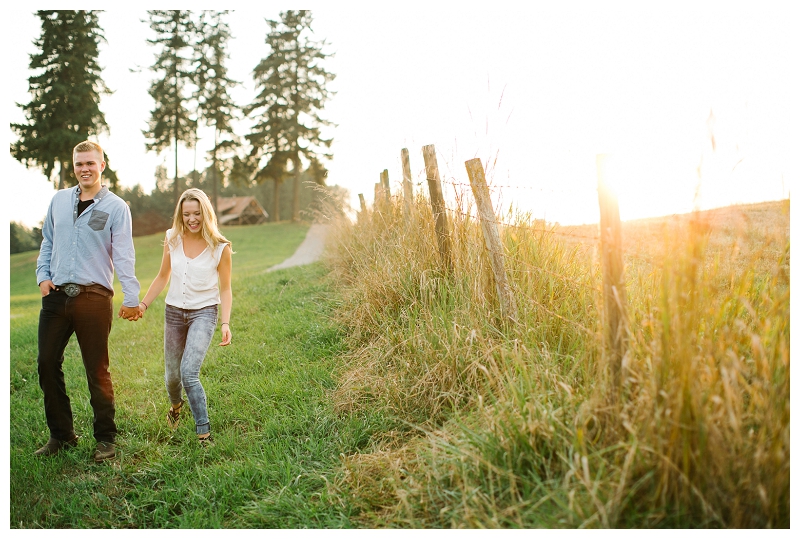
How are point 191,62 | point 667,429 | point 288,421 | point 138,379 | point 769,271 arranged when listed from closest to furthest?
point 667,429 < point 769,271 < point 288,421 < point 138,379 < point 191,62

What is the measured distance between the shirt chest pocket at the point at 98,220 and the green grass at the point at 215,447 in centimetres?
159

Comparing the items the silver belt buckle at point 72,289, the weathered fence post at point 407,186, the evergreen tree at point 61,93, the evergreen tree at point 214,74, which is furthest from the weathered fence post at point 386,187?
the evergreen tree at point 214,74

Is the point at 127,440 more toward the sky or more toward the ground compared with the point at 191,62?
more toward the ground

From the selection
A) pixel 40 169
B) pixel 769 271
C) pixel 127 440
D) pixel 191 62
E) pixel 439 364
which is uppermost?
pixel 191 62

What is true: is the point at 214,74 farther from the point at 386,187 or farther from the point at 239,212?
the point at 386,187

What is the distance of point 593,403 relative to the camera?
2336 millimetres

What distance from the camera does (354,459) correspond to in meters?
3.11

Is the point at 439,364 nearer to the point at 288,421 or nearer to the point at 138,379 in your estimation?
the point at 288,421

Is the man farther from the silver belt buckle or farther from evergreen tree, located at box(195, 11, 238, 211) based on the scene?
evergreen tree, located at box(195, 11, 238, 211)

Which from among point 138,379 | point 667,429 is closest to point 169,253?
point 138,379

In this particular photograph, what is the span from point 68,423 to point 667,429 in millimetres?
3992

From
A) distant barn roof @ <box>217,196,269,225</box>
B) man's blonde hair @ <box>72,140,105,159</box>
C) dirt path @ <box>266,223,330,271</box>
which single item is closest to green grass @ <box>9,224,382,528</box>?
man's blonde hair @ <box>72,140,105,159</box>

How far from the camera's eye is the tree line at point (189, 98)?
20.7 meters

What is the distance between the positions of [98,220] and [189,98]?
28452 mm
